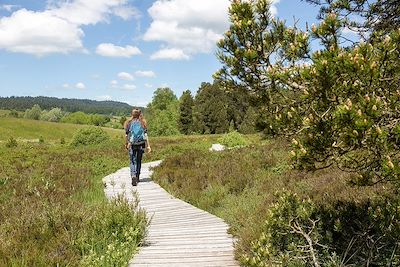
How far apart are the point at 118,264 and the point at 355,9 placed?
4.07 metres

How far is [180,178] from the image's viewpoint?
1240 cm

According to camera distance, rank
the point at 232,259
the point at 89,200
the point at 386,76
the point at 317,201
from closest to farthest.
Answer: the point at 386,76 → the point at 232,259 → the point at 317,201 → the point at 89,200

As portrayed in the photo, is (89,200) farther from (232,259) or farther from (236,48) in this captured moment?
(236,48)

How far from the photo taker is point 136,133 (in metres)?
11.7

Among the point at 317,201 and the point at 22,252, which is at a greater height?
the point at 317,201

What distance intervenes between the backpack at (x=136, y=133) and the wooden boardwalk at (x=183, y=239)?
270cm

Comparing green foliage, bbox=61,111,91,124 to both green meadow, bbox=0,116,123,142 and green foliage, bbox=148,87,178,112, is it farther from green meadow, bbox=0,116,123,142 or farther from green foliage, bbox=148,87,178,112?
green foliage, bbox=148,87,178,112

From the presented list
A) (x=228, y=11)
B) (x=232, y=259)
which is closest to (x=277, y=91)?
(x=228, y=11)

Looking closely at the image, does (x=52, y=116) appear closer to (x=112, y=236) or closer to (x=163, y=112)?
(x=163, y=112)

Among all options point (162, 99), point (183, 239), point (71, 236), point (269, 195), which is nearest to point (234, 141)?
point (269, 195)

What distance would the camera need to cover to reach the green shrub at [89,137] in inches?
1403

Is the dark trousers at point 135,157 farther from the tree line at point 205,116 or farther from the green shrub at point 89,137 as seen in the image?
the tree line at point 205,116

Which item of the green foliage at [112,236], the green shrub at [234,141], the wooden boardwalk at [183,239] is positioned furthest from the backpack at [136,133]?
the green shrub at [234,141]

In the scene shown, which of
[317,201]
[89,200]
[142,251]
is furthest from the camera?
[89,200]
